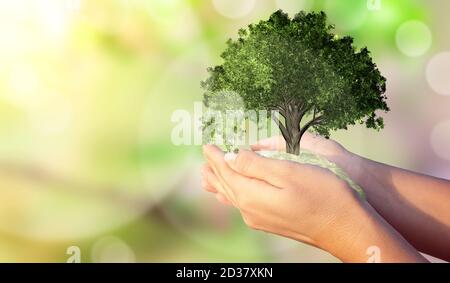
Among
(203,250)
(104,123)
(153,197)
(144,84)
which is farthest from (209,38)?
(203,250)

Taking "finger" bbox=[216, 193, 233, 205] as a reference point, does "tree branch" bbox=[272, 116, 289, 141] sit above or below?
above

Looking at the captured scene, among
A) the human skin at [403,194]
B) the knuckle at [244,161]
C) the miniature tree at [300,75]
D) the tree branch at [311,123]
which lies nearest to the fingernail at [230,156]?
the knuckle at [244,161]

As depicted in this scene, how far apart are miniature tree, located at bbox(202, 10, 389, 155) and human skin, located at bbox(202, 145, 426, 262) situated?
0.50 metres

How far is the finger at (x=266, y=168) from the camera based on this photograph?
10.7 ft

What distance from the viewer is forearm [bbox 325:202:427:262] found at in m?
2.96

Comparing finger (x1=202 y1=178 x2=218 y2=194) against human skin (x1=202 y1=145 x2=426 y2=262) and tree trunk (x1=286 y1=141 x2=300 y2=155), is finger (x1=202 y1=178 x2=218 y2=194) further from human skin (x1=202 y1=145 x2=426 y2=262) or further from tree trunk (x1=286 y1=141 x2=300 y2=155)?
tree trunk (x1=286 y1=141 x2=300 y2=155)

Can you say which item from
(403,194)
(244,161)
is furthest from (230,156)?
(403,194)

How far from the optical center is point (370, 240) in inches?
117

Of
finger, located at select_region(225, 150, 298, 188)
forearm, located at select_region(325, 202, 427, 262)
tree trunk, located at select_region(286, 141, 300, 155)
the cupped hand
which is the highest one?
tree trunk, located at select_region(286, 141, 300, 155)

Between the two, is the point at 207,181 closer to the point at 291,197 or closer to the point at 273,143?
the point at 273,143

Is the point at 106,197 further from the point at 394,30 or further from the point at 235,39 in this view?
the point at 394,30

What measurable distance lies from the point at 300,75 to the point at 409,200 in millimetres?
1241

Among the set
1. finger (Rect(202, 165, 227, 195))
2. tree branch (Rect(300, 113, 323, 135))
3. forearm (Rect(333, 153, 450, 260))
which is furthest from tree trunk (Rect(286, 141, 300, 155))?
finger (Rect(202, 165, 227, 195))

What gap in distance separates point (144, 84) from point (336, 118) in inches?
58.7
